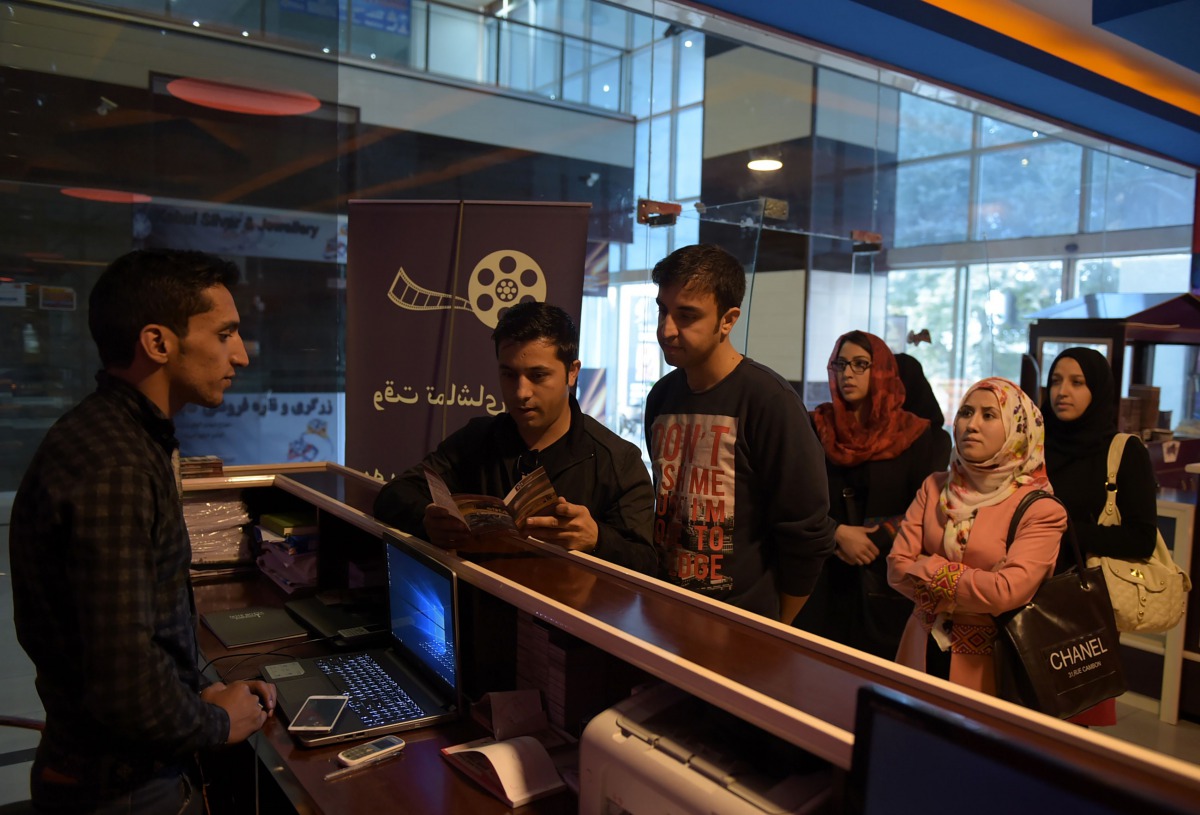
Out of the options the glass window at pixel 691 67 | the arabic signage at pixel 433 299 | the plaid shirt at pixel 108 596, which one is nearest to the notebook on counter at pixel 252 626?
the plaid shirt at pixel 108 596

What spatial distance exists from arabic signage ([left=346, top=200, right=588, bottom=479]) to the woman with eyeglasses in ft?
3.86

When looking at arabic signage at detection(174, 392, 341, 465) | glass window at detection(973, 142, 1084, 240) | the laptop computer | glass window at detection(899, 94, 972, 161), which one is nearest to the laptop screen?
the laptop computer

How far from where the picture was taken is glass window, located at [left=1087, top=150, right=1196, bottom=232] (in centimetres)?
816

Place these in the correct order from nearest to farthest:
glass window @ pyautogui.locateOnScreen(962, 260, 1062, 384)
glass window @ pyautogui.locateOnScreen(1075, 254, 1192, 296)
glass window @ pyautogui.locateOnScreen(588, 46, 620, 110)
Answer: glass window @ pyautogui.locateOnScreen(588, 46, 620, 110)
glass window @ pyautogui.locateOnScreen(962, 260, 1062, 384)
glass window @ pyautogui.locateOnScreen(1075, 254, 1192, 296)

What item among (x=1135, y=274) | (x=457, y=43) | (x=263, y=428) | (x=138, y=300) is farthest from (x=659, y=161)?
(x=1135, y=274)

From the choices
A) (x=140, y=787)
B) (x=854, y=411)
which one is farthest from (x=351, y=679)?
(x=854, y=411)

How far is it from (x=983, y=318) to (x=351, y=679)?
6.39 m

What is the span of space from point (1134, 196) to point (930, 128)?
293cm

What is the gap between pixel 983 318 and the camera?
23.0ft

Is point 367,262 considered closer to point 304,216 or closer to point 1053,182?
point 304,216

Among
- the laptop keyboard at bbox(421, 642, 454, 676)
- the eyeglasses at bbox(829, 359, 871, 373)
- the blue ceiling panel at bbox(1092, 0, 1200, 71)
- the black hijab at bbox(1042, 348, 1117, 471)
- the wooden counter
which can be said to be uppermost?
the blue ceiling panel at bbox(1092, 0, 1200, 71)

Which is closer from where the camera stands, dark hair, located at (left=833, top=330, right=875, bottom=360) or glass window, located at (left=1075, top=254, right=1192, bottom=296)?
dark hair, located at (left=833, top=330, right=875, bottom=360)

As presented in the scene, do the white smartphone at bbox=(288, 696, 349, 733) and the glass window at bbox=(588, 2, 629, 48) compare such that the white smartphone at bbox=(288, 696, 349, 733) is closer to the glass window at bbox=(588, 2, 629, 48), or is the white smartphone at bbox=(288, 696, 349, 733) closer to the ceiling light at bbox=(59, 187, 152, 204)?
the ceiling light at bbox=(59, 187, 152, 204)

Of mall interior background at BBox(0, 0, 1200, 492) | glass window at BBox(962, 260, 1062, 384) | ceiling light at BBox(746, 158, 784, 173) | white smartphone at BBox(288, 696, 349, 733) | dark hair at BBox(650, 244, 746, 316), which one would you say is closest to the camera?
white smartphone at BBox(288, 696, 349, 733)
